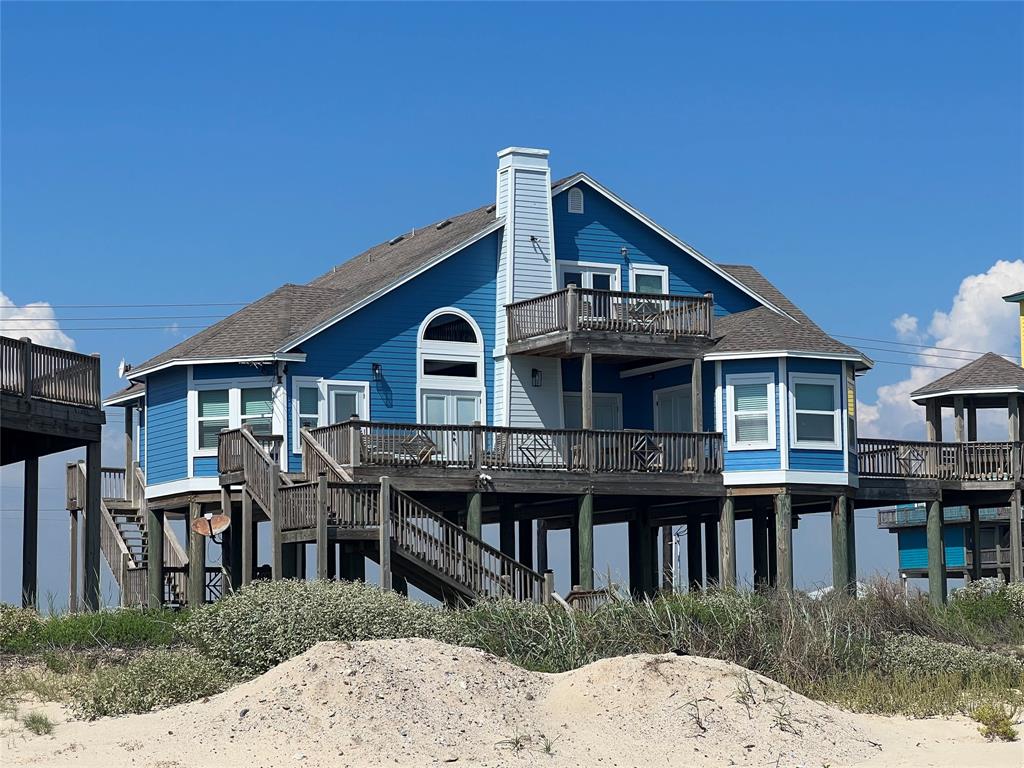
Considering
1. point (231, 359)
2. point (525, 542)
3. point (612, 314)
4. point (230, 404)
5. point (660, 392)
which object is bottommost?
point (525, 542)

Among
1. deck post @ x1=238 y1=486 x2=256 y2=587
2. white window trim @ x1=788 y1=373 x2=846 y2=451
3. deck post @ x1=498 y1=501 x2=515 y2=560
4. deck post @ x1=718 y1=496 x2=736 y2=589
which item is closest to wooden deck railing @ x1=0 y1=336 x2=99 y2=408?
deck post @ x1=238 y1=486 x2=256 y2=587

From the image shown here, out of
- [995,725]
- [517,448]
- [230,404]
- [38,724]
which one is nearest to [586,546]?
[517,448]

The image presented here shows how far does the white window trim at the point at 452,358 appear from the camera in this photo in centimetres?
3659

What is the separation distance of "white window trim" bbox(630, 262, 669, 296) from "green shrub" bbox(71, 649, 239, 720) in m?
20.3

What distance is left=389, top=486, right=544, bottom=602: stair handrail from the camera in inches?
1151

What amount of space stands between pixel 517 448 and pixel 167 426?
26.0 feet

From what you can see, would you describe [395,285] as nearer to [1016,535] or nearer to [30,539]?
[30,539]

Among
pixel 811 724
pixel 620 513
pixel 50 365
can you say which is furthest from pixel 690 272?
pixel 811 724

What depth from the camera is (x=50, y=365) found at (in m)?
27.9

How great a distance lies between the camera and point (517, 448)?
34.2 meters

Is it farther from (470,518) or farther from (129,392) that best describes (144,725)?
(129,392)

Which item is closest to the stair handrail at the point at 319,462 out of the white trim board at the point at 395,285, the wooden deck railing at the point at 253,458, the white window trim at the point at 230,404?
the wooden deck railing at the point at 253,458

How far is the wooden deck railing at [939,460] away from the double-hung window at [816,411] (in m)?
1.77

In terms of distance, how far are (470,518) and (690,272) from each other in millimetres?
10164
